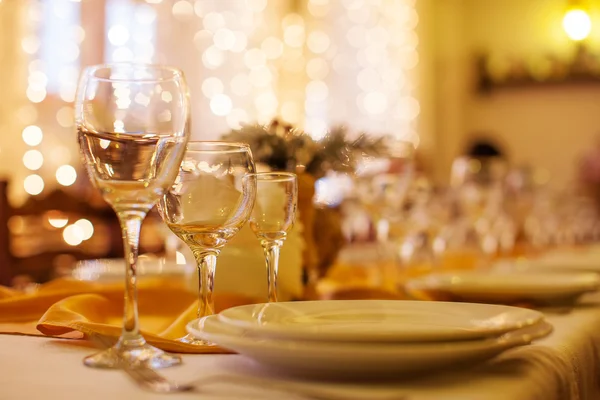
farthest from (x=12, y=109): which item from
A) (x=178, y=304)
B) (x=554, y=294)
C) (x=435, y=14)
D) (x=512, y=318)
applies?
(x=435, y=14)

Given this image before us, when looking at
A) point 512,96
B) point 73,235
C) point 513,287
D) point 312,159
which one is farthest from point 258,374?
point 512,96

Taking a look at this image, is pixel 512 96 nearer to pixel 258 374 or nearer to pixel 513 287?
pixel 513 287

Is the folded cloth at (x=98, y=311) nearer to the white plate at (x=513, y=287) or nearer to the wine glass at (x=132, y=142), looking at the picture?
the wine glass at (x=132, y=142)

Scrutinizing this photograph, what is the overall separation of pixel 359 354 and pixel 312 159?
2.47ft

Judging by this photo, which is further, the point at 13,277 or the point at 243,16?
the point at 243,16

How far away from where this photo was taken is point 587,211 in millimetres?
3568

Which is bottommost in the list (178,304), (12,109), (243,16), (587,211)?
(587,211)

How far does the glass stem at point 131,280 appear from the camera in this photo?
0.67 m

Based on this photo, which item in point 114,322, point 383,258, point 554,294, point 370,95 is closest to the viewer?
point 114,322

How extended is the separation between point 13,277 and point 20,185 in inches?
83.3

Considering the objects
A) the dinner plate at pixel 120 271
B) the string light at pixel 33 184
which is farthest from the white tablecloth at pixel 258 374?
the string light at pixel 33 184

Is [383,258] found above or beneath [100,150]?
beneath

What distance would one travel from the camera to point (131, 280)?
0.67 m

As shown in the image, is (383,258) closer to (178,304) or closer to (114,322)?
(178,304)
